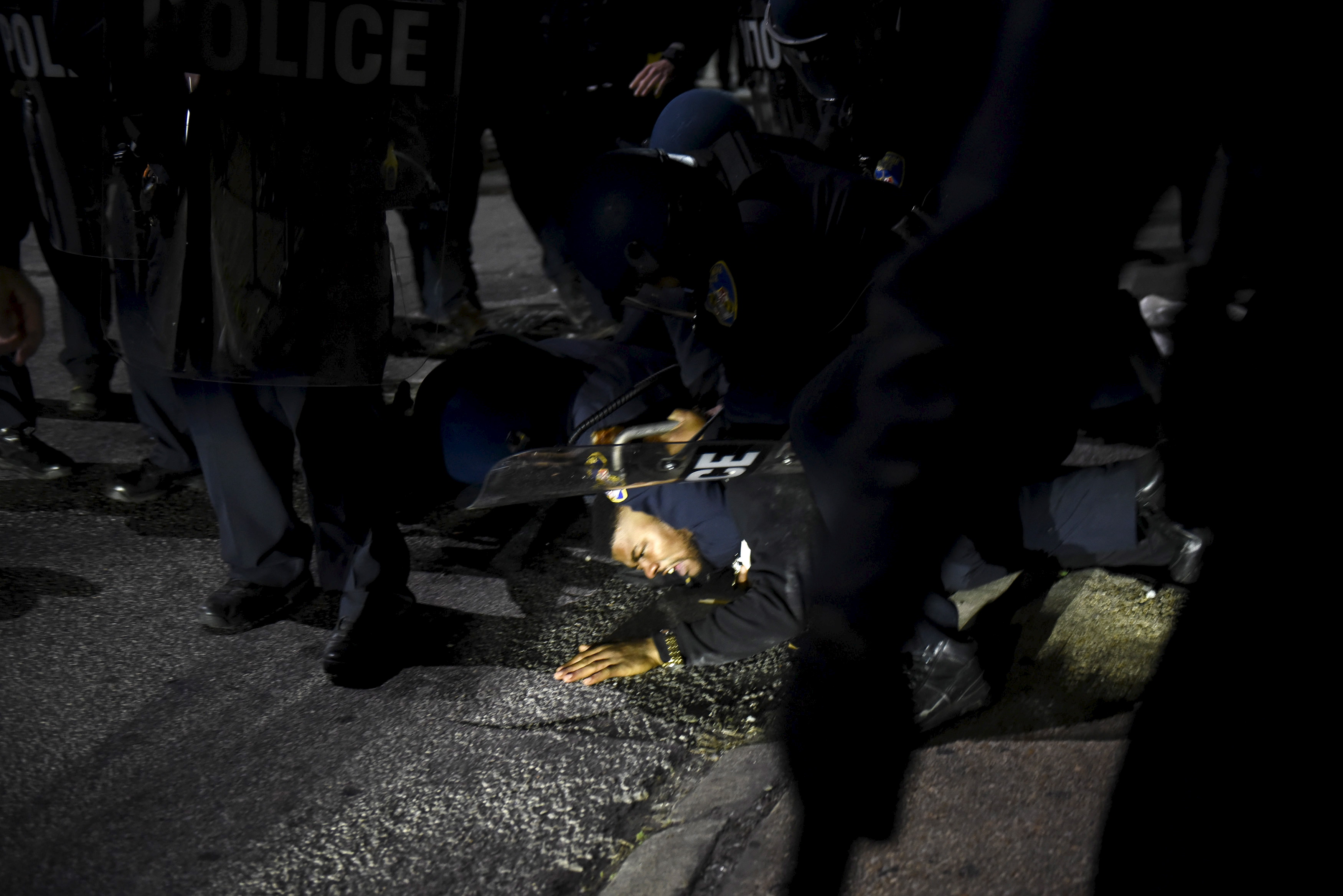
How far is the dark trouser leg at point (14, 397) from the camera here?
321 centimetres

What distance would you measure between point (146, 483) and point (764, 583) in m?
2.08

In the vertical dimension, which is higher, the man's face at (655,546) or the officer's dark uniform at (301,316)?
the officer's dark uniform at (301,316)

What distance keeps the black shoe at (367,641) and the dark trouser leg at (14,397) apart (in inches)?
67.4

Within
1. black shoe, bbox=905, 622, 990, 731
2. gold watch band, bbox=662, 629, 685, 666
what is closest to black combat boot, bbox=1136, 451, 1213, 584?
black shoe, bbox=905, 622, 990, 731

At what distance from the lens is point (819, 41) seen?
2.68 metres

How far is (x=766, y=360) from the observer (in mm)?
2348

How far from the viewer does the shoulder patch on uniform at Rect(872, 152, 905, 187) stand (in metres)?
2.91

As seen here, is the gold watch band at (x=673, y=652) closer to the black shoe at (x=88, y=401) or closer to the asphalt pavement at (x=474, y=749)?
the asphalt pavement at (x=474, y=749)

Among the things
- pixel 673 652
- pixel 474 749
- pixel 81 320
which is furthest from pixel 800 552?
pixel 81 320

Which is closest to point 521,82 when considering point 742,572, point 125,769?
point 742,572

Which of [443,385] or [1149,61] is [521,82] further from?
[1149,61]

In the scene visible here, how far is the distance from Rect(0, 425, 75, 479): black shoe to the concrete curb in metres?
2.51

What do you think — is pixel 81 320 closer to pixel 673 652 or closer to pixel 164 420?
pixel 164 420

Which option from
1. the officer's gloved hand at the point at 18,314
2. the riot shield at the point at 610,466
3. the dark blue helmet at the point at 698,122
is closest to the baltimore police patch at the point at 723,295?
the riot shield at the point at 610,466
